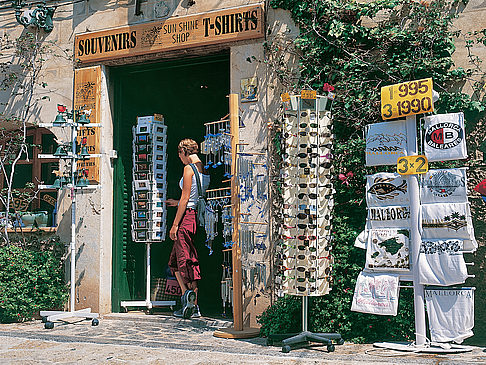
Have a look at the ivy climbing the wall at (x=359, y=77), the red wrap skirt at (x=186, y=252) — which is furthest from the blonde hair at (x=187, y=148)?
the ivy climbing the wall at (x=359, y=77)

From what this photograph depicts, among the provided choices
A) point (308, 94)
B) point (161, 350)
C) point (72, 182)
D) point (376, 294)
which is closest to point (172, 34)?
point (72, 182)

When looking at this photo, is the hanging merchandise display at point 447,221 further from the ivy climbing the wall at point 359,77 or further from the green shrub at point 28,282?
the green shrub at point 28,282

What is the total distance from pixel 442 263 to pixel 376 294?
701 mm

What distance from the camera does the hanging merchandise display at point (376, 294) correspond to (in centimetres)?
600

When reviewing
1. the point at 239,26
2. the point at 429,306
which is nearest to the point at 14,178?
the point at 239,26

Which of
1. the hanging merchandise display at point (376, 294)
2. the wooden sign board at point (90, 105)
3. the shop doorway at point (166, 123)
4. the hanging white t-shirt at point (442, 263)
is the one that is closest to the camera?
the hanging white t-shirt at point (442, 263)

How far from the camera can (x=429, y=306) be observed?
5.94 metres

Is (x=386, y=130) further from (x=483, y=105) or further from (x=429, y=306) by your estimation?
(x=429, y=306)

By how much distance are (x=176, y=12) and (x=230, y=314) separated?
4023 millimetres

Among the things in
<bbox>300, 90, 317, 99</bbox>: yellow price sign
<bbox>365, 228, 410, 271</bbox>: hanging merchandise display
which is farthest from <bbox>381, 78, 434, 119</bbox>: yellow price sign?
<bbox>365, 228, 410, 271</bbox>: hanging merchandise display

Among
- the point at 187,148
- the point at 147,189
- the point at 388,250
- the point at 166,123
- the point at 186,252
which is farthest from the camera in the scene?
the point at 166,123

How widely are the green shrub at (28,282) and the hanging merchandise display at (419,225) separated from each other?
4.07 metres

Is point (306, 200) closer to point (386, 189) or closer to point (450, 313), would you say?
point (386, 189)

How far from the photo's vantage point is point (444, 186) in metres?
5.90
